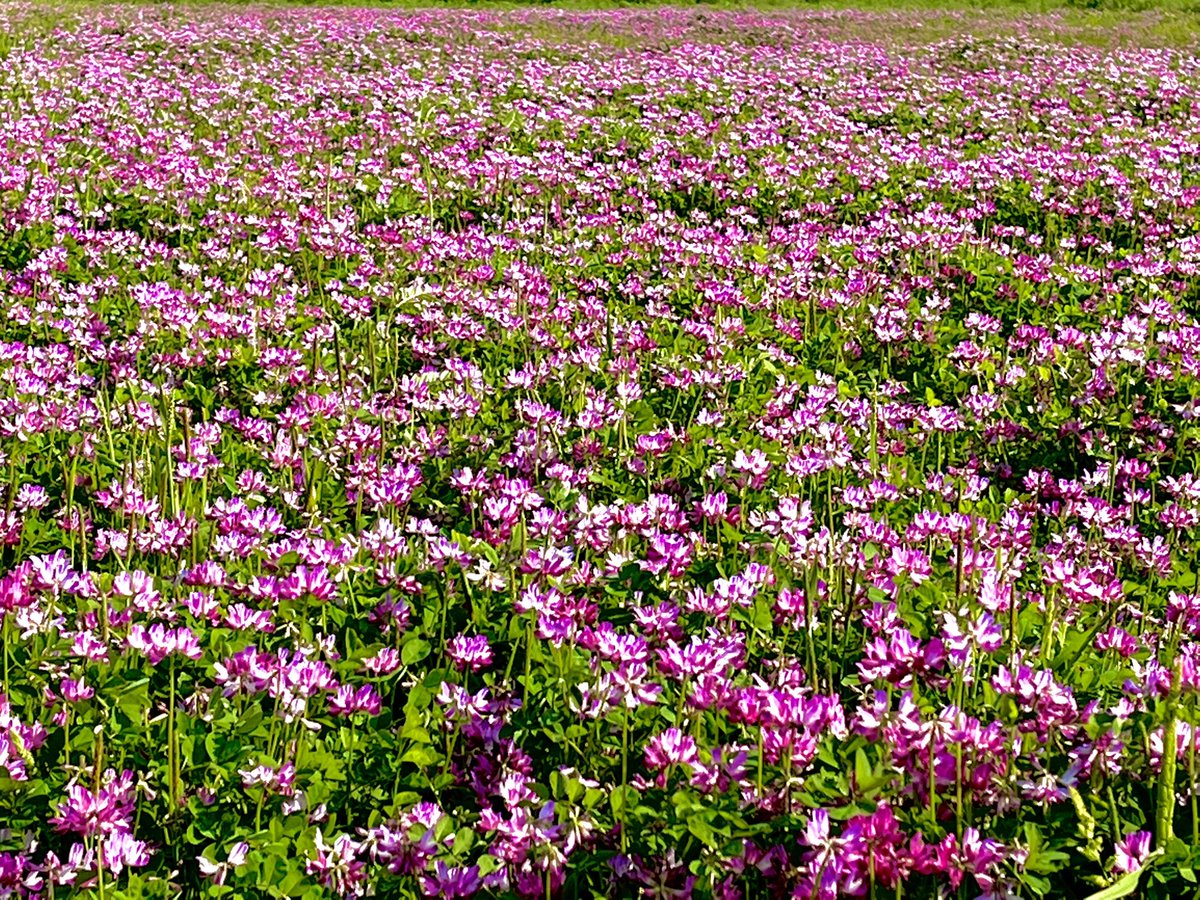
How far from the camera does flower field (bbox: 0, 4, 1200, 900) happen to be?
2719 mm

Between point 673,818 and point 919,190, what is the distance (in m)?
9.54

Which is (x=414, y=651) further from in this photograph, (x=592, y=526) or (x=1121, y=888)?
(x=1121, y=888)

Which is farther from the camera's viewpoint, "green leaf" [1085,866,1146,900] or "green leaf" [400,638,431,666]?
"green leaf" [400,638,431,666]

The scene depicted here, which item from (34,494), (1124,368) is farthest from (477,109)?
(34,494)

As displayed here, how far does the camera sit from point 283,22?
26.4m

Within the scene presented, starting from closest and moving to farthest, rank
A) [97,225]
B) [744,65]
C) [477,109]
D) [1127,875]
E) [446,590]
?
1. [1127,875]
2. [446,590]
3. [97,225]
4. [477,109]
5. [744,65]

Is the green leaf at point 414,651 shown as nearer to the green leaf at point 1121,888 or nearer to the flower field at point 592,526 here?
the flower field at point 592,526

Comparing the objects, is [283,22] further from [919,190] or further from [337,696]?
[337,696]

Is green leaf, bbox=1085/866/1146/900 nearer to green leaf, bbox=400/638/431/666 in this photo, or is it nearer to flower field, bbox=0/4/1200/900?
flower field, bbox=0/4/1200/900

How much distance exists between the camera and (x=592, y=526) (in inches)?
169

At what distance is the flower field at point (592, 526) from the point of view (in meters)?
2.72

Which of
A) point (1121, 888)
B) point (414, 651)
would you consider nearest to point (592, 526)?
point (414, 651)

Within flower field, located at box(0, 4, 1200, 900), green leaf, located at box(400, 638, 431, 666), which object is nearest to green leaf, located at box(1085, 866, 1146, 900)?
flower field, located at box(0, 4, 1200, 900)

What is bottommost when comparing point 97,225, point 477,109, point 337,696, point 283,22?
point 337,696
